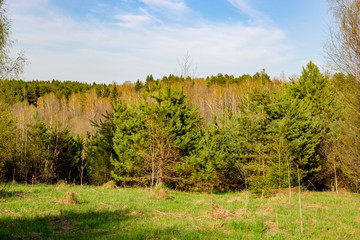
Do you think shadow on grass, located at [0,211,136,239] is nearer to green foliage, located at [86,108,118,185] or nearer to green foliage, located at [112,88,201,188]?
green foliage, located at [112,88,201,188]

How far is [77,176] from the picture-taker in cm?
2833

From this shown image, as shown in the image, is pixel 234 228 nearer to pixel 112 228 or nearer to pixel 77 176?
pixel 112 228

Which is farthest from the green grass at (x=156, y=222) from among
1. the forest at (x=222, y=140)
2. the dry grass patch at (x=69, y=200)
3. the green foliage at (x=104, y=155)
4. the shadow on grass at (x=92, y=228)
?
the green foliage at (x=104, y=155)

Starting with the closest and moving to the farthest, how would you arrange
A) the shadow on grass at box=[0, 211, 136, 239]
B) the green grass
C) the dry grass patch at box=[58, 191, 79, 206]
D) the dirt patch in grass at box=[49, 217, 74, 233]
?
the shadow on grass at box=[0, 211, 136, 239]
the green grass
the dirt patch in grass at box=[49, 217, 74, 233]
the dry grass patch at box=[58, 191, 79, 206]

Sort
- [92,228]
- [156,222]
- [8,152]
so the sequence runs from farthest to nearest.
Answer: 1. [8,152]
2. [156,222]
3. [92,228]

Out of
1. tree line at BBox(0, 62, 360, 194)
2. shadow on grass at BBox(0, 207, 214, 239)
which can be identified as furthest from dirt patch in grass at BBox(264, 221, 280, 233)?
tree line at BBox(0, 62, 360, 194)

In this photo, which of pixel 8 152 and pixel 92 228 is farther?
pixel 8 152

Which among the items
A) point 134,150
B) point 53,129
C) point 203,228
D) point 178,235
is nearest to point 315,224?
point 203,228

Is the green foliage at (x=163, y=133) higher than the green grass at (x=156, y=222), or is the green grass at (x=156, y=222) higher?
the green foliage at (x=163, y=133)

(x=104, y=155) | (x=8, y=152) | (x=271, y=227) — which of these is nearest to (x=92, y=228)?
(x=271, y=227)

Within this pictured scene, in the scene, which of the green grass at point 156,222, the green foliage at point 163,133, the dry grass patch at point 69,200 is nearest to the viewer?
the green grass at point 156,222

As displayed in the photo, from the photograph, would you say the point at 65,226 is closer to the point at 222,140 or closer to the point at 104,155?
the point at 222,140

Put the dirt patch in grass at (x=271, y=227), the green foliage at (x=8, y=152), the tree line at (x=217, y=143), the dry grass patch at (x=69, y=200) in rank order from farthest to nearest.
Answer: the green foliage at (x=8, y=152)
the tree line at (x=217, y=143)
the dry grass patch at (x=69, y=200)
the dirt patch in grass at (x=271, y=227)

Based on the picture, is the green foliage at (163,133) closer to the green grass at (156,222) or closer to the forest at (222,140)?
the forest at (222,140)
